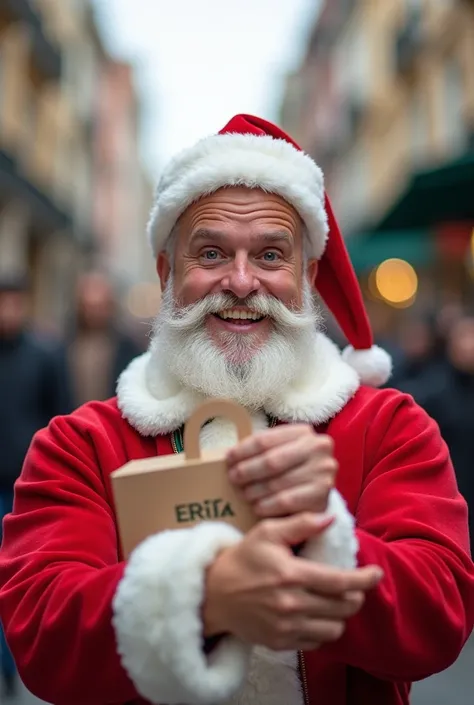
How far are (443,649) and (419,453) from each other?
0.42 m

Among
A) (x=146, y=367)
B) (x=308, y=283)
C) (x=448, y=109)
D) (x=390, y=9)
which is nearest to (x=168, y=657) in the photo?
(x=146, y=367)

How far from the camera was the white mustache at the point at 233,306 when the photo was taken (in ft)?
6.44

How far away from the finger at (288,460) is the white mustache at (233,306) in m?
0.59

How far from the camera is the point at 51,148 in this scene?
71.6 feet

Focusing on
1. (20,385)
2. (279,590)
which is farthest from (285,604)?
(20,385)

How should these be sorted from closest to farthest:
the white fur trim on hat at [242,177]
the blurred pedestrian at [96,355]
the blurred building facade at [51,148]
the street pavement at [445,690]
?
the white fur trim on hat at [242,177] → the street pavement at [445,690] → the blurred pedestrian at [96,355] → the blurred building facade at [51,148]

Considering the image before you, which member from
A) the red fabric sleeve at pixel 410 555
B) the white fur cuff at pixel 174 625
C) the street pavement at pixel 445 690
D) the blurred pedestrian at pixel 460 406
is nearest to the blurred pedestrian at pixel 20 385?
the street pavement at pixel 445 690

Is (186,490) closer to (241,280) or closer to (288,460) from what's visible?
(288,460)

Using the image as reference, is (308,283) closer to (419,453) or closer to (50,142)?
(419,453)

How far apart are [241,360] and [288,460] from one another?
1.99 feet

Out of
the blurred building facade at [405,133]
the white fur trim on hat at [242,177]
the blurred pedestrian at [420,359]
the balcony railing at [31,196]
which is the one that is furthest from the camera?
the balcony railing at [31,196]

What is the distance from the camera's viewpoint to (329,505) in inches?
58.6

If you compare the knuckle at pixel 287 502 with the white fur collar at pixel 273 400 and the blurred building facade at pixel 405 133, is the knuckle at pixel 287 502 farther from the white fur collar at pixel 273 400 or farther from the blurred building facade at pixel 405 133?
the blurred building facade at pixel 405 133

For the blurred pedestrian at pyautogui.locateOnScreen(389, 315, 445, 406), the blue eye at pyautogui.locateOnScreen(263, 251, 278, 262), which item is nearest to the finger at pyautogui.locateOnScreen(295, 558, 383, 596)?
the blue eye at pyautogui.locateOnScreen(263, 251, 278, 262)
